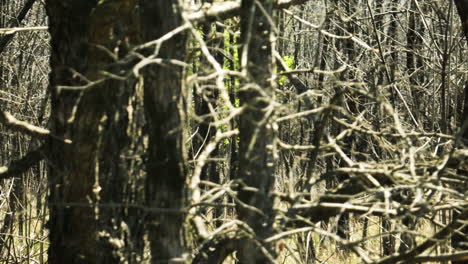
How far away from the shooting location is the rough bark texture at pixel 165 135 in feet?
12.3

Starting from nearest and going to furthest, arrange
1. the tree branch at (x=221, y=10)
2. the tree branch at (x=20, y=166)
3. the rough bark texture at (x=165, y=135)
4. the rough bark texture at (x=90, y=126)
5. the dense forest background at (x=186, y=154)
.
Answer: the dense forest background at (x=186, y=154), the rough bark texture at (x=165, y=135), the tree branch at (x=221, y=10), the rough bark texture at (x=90, y=126), the tree branch at (x=20, y=166)

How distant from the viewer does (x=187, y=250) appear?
Result: 3.99 meters

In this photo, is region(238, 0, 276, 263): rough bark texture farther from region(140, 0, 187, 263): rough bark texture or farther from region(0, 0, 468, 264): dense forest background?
→ region(140, 0, 187, 263): rough bark texture

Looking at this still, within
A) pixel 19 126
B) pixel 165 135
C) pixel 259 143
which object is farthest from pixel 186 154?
pixel 19 126

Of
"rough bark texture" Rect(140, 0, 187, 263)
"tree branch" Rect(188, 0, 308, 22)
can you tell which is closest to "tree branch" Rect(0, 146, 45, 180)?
"rough bark texture" Rect(140, 0, 187, 263)

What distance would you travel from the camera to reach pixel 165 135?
12.4ft

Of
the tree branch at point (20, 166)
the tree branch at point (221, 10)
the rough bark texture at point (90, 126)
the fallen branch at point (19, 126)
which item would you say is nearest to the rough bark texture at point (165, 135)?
the tree branch at point (221, 10)

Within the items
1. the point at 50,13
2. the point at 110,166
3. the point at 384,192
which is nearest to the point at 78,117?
the point at 110,166

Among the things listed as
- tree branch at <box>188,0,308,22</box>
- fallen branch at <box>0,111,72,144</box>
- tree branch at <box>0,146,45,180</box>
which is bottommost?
Answer: tree branch at <box>0,146,45,180</box>

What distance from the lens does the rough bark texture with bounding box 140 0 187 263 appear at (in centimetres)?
375

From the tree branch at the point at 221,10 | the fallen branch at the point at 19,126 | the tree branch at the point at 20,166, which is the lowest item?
the tree branch at the point at 20,166

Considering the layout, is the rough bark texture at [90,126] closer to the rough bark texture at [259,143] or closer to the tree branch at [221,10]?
the tree branch at [221,10]

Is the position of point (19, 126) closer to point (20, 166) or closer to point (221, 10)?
point (20, 166)

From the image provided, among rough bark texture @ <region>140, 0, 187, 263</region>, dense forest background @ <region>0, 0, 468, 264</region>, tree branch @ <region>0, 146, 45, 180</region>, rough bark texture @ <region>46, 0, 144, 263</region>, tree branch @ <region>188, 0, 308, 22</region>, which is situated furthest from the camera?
tree branch @ <region>0, 146, 45, 180</region>
